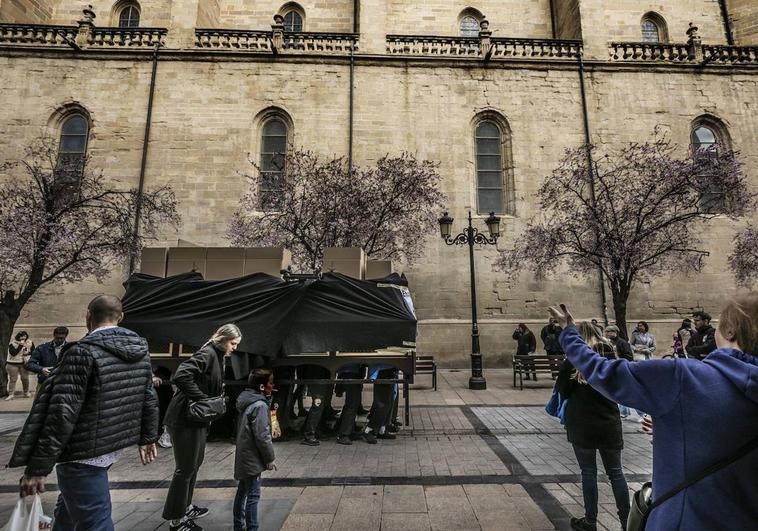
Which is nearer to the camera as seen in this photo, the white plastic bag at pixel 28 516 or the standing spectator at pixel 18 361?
the white plastic bag at pixel 28 516

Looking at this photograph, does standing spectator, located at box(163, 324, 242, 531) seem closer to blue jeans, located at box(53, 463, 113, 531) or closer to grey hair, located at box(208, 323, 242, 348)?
grey hair, located at box(208, 323, 242, 348)

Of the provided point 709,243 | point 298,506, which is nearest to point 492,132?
point 709,243

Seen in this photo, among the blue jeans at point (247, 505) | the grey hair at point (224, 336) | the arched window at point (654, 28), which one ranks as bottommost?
the blue jeans at point (247, 505)

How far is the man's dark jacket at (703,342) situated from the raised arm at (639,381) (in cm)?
699

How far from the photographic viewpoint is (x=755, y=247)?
13.1m

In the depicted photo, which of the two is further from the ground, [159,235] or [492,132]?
[492,132]

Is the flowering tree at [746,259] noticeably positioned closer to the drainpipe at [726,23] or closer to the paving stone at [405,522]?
the drainpipe at [726,23]

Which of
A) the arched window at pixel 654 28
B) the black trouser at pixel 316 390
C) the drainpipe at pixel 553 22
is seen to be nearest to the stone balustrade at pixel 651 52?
the arched window at pixel 654 28

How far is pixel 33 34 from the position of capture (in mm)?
15867

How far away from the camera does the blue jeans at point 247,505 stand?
3223mm

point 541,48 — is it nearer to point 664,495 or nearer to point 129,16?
point 664,495

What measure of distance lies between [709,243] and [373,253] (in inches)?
528

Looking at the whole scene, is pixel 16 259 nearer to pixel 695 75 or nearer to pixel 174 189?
pixel 174 189

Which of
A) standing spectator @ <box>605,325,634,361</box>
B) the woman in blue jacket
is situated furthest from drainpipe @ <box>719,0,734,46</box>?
the woman in blue jacket
